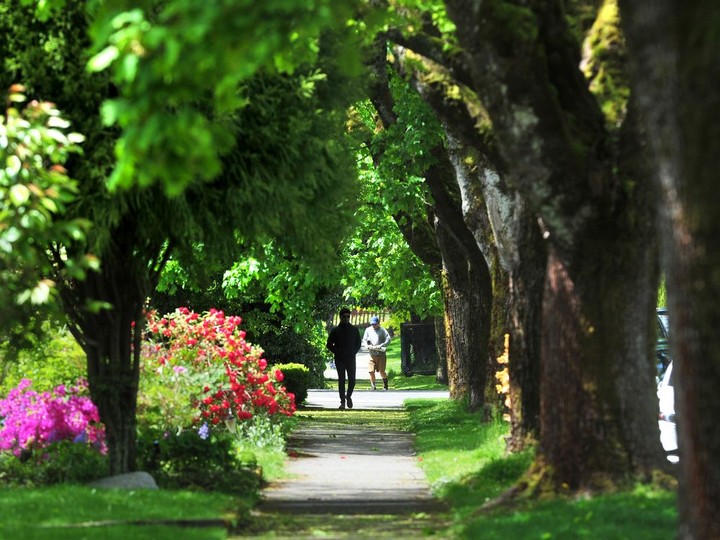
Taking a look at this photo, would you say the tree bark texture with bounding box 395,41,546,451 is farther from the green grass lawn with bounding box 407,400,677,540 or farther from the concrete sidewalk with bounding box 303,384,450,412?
the concrete sidewalk with bounding box 303,384,450,412

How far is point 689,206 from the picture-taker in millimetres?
7445

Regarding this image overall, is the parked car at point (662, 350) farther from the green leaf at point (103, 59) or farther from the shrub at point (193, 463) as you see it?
the green leaf at point (103, 59)

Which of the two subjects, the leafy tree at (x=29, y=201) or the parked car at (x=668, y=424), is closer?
the leafy tree at (x=29, y=201)

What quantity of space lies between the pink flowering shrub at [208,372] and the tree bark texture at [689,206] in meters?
9.41

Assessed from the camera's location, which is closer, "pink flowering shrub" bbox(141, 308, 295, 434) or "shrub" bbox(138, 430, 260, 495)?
"shrub" bbox(138, 430, 260, 495)

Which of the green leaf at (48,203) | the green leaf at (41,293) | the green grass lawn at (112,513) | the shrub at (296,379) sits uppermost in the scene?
the green leaf at (48,203)

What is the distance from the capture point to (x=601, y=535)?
384 inches

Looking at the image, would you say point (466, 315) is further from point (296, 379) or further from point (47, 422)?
point (47, 422)

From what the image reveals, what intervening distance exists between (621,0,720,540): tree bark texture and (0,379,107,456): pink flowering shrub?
857cm

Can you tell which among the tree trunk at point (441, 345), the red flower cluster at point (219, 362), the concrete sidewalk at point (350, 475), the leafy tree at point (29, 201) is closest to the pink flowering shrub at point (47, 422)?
the concrete sidewalk at point (350, 475)

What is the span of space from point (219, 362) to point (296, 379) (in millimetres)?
11864

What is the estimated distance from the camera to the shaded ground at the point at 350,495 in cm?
1167

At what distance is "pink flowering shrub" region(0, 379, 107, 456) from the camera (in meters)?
14.9

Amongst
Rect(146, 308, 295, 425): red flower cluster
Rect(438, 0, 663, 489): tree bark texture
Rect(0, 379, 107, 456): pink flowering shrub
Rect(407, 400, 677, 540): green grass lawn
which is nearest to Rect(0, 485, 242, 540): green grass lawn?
Rect(0, 379, 107, 456): pink flowering shrub
